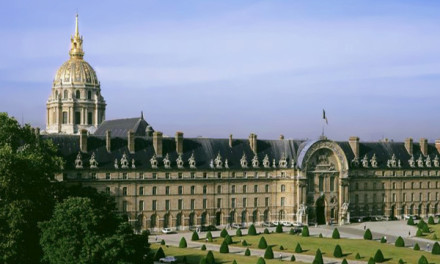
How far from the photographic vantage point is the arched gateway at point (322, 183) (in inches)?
4865

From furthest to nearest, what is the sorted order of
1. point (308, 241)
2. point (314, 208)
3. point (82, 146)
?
point (314, 208) < point (82, 146) < point (308, 241)

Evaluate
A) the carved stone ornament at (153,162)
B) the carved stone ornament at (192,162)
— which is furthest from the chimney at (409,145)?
the carved stone ornament at (153,162)

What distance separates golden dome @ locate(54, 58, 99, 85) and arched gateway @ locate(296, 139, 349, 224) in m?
72.6

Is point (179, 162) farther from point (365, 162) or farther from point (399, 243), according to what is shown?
point (365, 162)

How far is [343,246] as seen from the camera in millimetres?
96062

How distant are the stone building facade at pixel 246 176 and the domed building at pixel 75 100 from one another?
3091cm

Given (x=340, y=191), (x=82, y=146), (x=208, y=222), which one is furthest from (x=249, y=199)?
(x=82, y=146)

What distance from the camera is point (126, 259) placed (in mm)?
66312

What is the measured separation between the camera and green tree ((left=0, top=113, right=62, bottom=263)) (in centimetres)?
7069

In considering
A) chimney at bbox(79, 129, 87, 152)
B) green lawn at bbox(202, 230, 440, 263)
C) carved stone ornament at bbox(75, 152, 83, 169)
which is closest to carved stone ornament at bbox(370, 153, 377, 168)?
green lawn at bbox(202, 230, 440, 263)

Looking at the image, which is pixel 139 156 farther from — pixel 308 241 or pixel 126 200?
pixel 308 241

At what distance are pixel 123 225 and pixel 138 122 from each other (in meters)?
70.4

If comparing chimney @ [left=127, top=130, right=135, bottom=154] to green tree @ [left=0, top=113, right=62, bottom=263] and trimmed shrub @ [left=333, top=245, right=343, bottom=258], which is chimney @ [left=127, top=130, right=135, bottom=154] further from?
trimmed shrub @ [left=333, top=245, right=343, bottom=258]

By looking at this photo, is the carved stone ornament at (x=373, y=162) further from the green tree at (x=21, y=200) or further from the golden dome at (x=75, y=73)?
the golden dome at (x=75, y=73)
